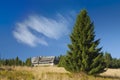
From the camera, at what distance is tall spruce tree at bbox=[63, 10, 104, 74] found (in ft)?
104

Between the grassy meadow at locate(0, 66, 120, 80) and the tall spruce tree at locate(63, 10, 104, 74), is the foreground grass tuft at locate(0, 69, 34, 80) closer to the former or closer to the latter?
the grassy meadow at locate(0, 66, 120, 80)

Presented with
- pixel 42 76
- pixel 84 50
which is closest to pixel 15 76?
pixel 42 76

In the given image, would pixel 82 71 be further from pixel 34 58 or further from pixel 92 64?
pixel 34 58

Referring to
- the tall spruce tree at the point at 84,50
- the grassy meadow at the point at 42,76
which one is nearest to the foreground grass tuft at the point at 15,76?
the grassy meadow at the point at 42,76

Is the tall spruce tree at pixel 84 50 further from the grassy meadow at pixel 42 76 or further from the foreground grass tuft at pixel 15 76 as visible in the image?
the foreground grass tuft at pixel 15 76

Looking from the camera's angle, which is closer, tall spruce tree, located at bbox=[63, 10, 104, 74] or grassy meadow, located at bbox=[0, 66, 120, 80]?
grassy meadow, located at bbox=[0, 66, 120, 80]

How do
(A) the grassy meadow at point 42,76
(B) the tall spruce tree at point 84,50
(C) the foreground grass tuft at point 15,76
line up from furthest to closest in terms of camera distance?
1. (B) the tall spruce tree at point 84,50
2. (A) the grassy meadow at point 42,76
3. (C) the foreground grass tuft at point 15,76

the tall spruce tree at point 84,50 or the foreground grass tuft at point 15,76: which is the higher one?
the tall spruce tree at point 84,50

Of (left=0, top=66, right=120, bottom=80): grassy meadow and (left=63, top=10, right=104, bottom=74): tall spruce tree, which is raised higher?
(left=63, top=10, right=104, bottom=74): tall spruce tree

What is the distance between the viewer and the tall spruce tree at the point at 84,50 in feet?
104

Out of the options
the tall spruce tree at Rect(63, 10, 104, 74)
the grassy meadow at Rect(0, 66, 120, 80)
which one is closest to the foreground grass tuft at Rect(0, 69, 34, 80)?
the grassy meadow at Rect(0, 66, 120, 80)

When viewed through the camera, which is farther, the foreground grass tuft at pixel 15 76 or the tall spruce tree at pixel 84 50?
the tall spruce tree at pixel 84 50

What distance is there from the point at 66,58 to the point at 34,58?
254 feet

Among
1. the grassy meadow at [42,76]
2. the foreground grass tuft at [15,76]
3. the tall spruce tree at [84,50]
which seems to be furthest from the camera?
the tall spruce tree at [84,50]
